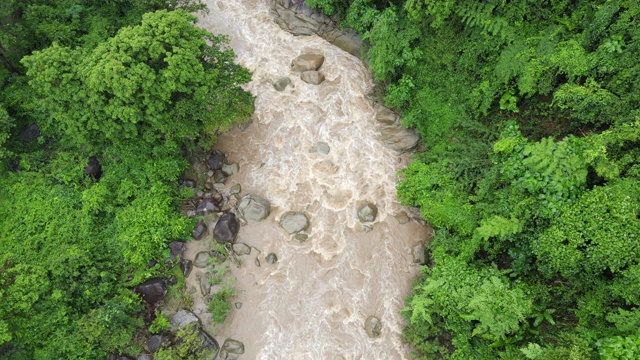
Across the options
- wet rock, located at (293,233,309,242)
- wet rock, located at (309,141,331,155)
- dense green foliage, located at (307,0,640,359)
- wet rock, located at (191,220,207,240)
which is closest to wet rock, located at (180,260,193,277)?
wet rock, located at (191,220,207,240)

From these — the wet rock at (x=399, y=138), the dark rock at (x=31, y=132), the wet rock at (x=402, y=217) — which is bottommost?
the dark rock at (x=31, y=132)

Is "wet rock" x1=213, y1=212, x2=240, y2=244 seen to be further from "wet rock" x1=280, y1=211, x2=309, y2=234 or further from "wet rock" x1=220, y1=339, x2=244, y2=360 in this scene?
"wet rock" x1=220, y1=339, x2=244, y2=360

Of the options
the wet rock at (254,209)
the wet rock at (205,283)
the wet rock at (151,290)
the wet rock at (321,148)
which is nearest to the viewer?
the wet rock at (151,290)

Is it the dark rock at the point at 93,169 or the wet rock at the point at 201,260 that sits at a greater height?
the dark rock at the point at 93,169

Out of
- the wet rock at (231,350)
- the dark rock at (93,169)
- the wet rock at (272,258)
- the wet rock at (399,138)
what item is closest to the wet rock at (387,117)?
the wet rock at (399,138)

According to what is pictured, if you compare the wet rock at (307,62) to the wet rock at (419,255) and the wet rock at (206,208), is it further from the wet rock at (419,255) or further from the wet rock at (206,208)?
the wet rock at (419,255)

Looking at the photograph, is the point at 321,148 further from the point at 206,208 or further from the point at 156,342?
the point at 156,342
